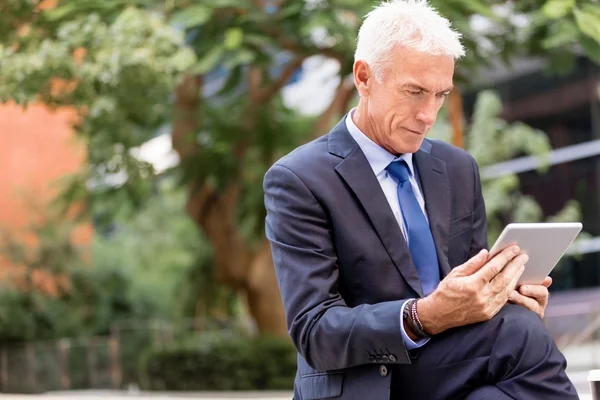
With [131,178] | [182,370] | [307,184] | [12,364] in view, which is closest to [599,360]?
[182,370]

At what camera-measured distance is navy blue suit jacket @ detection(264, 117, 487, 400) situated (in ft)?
7.61

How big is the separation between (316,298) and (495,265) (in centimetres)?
44

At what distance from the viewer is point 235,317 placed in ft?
72.7

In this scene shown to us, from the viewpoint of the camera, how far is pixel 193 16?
871 cm

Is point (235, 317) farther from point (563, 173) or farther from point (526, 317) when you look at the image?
point (526, 317)

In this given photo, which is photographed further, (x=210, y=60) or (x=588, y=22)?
(x=210, y=60)

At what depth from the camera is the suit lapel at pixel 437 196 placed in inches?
102

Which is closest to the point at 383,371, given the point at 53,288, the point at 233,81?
the point at 233,81

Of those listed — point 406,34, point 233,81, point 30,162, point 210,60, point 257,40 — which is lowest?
point 30,162

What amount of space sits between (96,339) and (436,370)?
18694mm

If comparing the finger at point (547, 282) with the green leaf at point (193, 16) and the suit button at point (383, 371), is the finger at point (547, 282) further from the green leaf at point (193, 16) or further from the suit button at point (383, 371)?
the green leaf at point (193, 16)

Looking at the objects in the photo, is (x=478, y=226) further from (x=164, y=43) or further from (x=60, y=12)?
(x=60, y=12)

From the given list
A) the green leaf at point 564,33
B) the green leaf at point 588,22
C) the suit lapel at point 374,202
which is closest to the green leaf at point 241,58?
the green leaf at point 564,33

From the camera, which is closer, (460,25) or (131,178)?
(460,25)
